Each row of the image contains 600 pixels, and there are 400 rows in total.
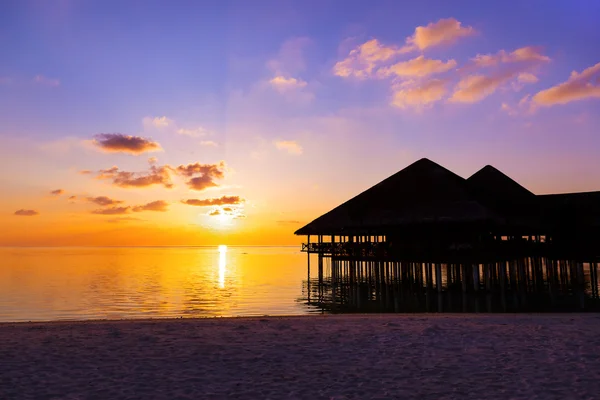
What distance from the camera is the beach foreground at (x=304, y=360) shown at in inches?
275

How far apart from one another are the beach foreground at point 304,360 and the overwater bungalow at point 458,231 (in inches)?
387

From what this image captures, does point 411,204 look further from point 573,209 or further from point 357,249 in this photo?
point 573,209

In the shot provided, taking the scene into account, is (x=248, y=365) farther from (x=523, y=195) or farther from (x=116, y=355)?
(x=523, y=195)

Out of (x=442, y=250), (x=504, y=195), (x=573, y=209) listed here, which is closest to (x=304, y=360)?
(x=442, y=250)

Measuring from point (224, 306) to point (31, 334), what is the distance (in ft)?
54.0

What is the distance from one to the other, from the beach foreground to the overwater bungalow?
32.2ft

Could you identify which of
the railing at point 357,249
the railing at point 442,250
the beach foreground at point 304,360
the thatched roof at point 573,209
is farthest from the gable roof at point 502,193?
the beach foreground at point 304,360

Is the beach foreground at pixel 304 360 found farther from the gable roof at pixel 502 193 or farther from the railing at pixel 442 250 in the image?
the gable roof at pixel 502 193

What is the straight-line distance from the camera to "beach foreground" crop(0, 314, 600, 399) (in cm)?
698

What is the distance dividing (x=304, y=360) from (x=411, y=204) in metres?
17.7

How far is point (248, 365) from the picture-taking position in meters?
8.60

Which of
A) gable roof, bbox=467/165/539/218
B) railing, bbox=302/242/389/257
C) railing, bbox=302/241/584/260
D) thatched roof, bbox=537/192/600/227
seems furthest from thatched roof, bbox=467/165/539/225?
railing, bbox=302/242/389/257

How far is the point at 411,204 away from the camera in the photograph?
2542 cm

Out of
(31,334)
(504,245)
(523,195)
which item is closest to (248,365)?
(31,334)
